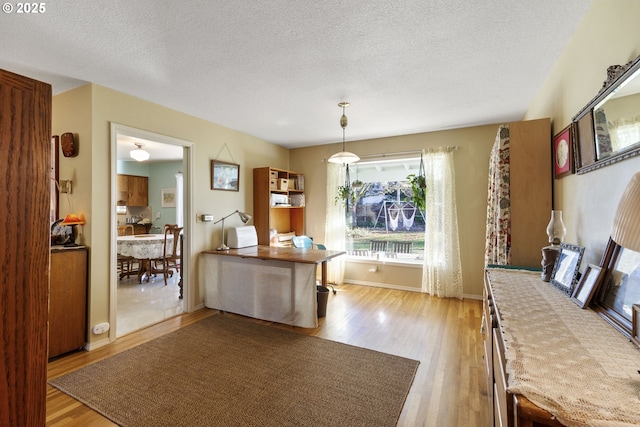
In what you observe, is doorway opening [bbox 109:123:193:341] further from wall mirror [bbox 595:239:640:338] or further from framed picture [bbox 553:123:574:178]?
framed picture [bbox 553:123:574:178]

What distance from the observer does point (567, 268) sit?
1.57m

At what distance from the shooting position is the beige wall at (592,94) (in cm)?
128

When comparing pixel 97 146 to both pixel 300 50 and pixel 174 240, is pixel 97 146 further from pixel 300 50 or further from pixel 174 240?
pixel 174 240

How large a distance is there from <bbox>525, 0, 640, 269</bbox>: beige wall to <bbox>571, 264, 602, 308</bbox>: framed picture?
21 cm

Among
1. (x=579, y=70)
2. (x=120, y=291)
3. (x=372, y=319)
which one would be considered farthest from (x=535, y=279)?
(x=120, y=291)

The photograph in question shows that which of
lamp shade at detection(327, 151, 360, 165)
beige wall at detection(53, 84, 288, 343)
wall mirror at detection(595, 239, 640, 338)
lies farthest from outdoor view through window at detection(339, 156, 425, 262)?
wall mirror at detection(595, 239, 640, 338)

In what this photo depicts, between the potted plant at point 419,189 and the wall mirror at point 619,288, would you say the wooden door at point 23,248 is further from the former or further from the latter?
the potted plant at point 419,189

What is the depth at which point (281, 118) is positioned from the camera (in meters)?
3.59

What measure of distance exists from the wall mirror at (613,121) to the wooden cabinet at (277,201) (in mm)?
3610

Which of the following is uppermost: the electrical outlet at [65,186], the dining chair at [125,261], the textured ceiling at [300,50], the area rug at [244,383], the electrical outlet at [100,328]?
the textured ceiling at [300,50]

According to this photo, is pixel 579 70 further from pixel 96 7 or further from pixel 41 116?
pixel 96 7

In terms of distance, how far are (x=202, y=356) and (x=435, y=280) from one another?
3260mm

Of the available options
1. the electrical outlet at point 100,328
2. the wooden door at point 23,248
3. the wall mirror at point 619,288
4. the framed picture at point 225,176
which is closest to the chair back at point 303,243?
the framed picture at point 225,176

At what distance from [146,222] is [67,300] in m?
4.95
